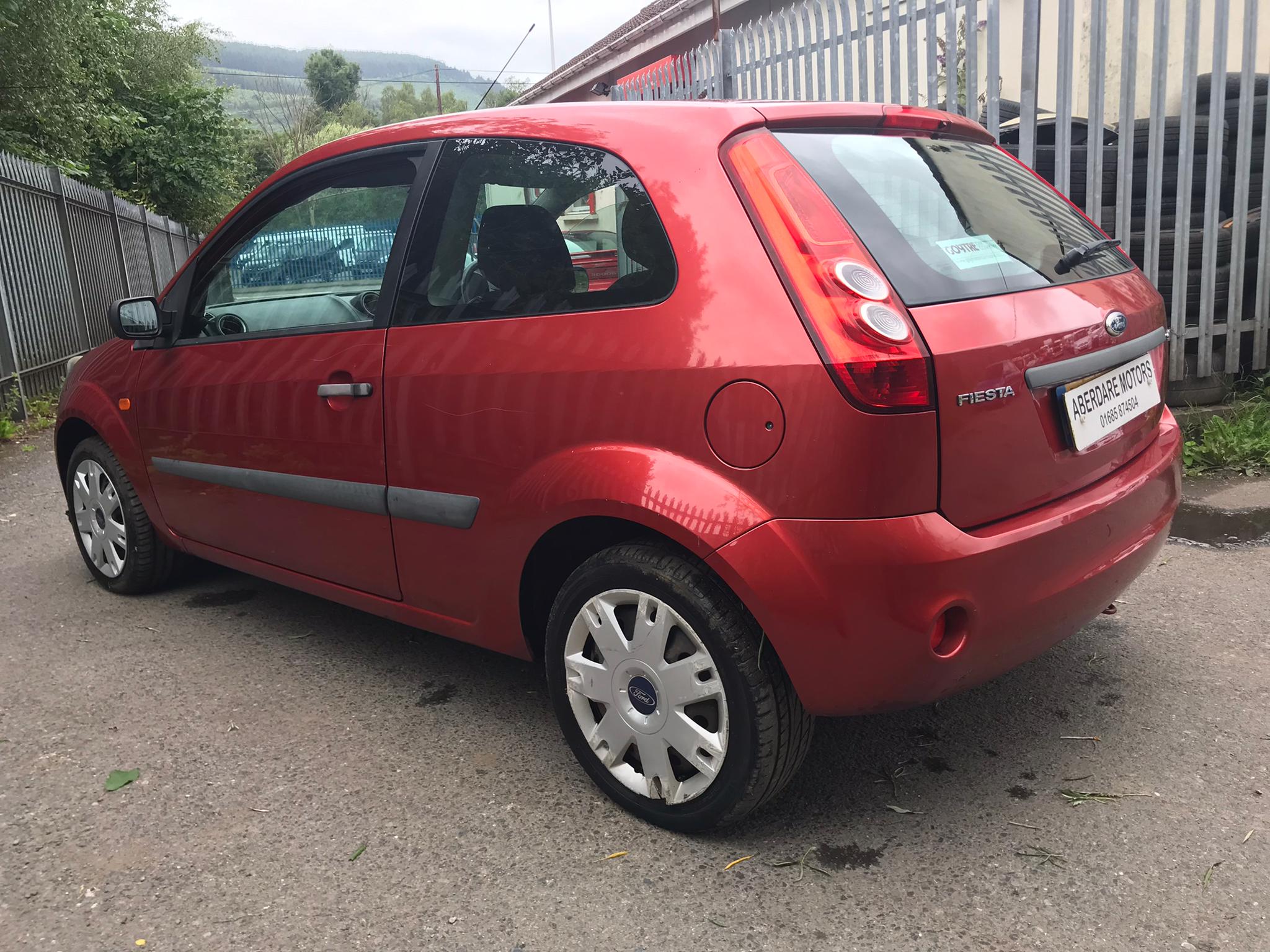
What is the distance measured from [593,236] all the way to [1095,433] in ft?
4.14

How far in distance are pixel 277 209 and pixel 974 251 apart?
2251 millimetres

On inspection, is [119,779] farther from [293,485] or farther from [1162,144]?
[1162,144]

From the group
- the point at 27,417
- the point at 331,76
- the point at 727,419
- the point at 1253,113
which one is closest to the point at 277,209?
the point at 727,419

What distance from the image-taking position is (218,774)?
2803 mm

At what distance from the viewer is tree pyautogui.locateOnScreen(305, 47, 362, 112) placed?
11062 cm

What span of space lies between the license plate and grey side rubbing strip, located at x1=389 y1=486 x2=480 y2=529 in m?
1.45

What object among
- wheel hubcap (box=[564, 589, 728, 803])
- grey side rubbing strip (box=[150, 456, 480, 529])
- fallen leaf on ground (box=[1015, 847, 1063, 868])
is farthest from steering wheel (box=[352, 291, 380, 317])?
fallen leaf on ground (box=[1015, 847, 1063, 868])

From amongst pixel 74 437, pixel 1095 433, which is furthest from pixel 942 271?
pixel 74 437

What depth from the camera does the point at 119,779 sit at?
9.15ft

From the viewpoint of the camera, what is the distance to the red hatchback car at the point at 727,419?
6.84ft

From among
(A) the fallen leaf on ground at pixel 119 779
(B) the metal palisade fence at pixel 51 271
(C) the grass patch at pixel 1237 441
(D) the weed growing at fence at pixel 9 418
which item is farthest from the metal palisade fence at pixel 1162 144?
(B) the metal palisade fence at pixel 51 271

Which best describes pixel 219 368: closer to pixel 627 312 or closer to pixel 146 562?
pixel 146 562

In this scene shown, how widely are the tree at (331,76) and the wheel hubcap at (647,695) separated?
117 metres

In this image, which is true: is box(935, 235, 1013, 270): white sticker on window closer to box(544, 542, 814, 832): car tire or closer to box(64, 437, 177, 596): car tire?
box(544, 542, 814, 832): car tire
